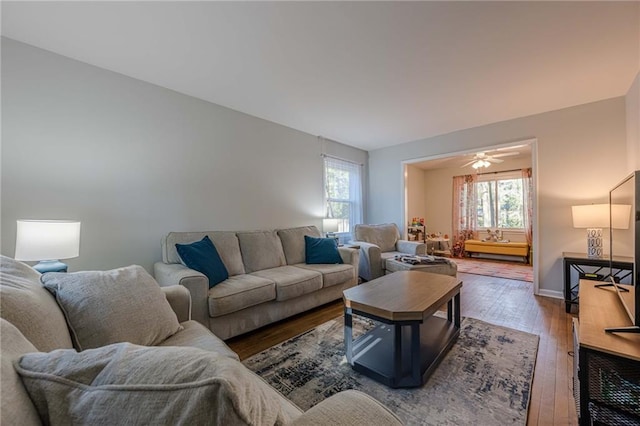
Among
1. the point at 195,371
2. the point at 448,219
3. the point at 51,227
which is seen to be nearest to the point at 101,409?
the point at 195,371

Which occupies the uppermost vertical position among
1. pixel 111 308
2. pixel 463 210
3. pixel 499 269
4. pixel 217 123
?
pixel 217 123

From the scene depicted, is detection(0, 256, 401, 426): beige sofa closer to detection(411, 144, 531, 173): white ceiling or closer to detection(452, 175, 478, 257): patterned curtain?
detection(411, 144, 531, 173): white ceiling

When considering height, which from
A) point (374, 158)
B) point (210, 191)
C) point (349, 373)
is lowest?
point (349, 373)

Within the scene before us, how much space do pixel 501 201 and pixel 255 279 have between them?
6.57 metres

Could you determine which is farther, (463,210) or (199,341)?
(463,210)

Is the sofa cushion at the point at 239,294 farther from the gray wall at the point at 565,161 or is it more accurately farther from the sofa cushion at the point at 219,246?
the gray wall at the point at 565,161

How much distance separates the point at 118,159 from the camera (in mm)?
2398

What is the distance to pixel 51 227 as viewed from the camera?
5.56ft

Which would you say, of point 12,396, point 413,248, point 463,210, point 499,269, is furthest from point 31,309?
point 463,210

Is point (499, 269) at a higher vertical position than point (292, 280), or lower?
lower

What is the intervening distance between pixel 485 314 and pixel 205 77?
3769 millimetres

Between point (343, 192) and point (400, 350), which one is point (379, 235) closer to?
point (343, 192)

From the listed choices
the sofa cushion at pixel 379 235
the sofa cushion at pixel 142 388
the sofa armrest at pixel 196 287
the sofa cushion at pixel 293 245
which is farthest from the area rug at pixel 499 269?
the sofa cushion at pixel 142 388

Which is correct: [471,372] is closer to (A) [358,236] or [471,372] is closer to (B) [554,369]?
(B) [554,369]
